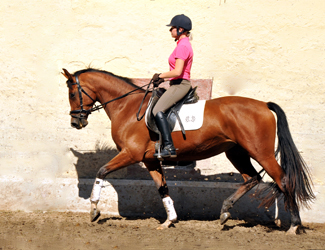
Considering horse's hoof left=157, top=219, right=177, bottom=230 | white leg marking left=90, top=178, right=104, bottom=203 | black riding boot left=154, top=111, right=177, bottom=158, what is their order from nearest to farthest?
1. black riding boot left=154, top=111, right=177, bottom=158
2. white leg marking left=90, top=178, right=104, bottom=203
3. horse's hoof left=157, top=219, right=177, bottom=230

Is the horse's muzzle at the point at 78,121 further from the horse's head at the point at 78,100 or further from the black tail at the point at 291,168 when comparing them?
the black tail at the point at 291,168

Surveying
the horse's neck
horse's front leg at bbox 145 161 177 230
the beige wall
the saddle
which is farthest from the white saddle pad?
the beige wall

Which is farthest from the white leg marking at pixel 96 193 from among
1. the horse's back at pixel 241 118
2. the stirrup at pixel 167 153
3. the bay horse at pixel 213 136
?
the horse's back at pixel 241 118

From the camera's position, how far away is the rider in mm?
5320

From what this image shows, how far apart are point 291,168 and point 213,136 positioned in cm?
118

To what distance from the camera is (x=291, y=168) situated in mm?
5457

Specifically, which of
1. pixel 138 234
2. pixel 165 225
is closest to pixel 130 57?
pixel 165 225

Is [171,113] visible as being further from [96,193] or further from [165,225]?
[165,225]

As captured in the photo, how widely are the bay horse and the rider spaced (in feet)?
0.88

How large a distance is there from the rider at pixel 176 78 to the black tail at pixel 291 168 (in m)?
1.30

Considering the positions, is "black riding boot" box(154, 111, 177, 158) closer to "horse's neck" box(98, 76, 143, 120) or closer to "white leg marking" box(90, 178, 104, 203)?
"horse's neck" box(98, 76, 143, 120)

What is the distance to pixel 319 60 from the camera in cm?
659

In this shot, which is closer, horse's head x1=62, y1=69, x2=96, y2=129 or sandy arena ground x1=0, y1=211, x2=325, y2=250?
sandy arena ground x1=0, y1=211, x2=325, y2=250

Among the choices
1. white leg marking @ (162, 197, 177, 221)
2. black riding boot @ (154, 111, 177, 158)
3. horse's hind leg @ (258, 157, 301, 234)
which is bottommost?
white leg marking @ (162, 197, 177, 221)
